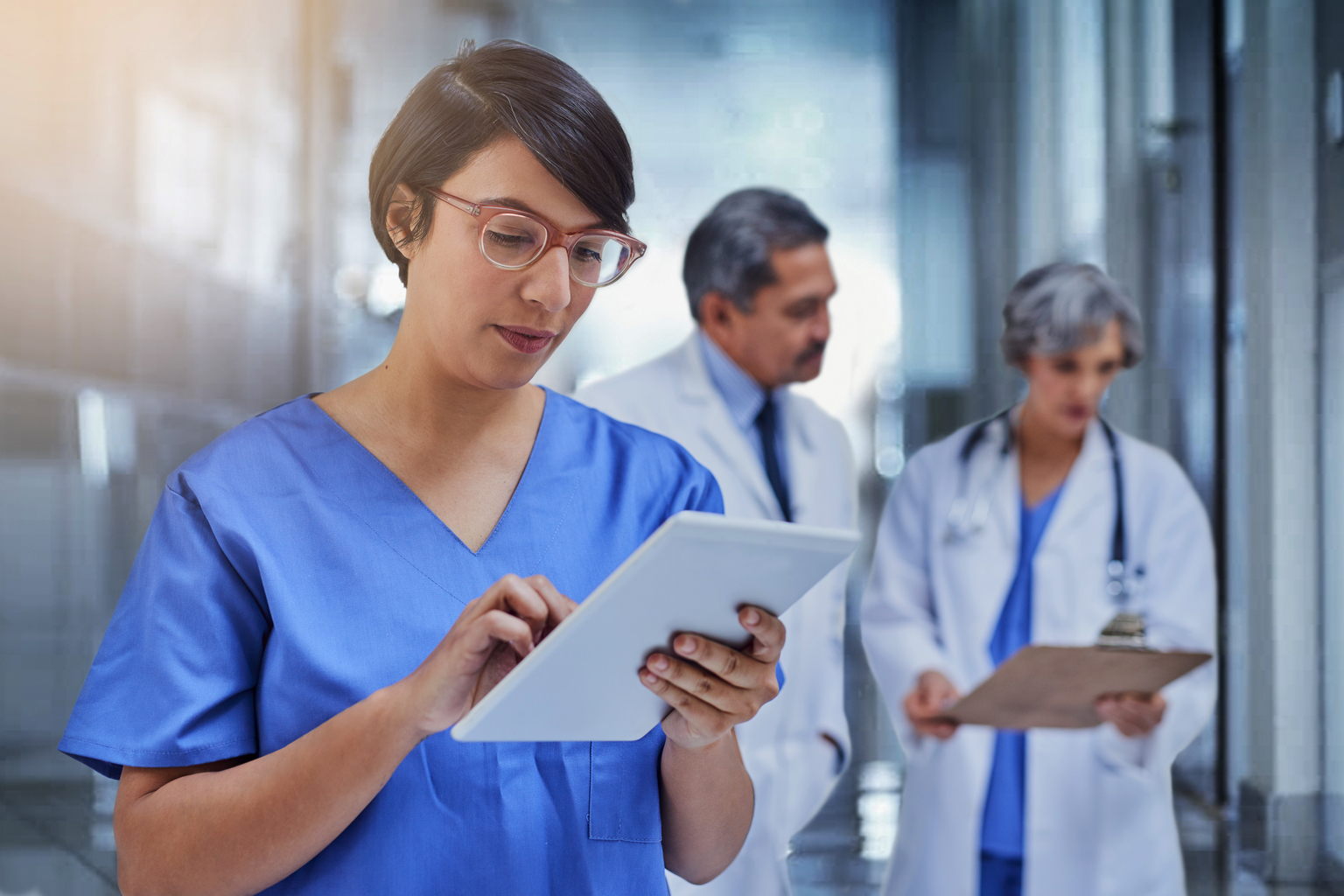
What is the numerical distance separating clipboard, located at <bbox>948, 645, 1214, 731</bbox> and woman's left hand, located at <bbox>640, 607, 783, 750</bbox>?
1150 millimetres

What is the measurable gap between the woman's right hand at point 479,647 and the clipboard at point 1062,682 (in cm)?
132

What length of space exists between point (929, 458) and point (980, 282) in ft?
1.37

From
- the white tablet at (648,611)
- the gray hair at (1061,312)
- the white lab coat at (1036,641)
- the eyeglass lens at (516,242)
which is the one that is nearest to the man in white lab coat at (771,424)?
the white lab coat at (1036,641)

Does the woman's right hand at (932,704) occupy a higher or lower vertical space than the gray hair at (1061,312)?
lower

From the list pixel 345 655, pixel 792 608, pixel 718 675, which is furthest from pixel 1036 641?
pixel 345 655

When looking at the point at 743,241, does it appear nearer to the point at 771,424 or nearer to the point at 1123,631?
the point at 771,424

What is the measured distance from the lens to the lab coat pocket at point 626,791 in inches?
42.2

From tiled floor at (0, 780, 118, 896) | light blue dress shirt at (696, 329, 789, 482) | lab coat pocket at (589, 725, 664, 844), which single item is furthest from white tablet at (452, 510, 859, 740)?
tiled floor at (0, 780, 118, 896)

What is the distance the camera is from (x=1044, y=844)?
2207mm

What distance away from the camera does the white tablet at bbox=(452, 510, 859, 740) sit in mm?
733

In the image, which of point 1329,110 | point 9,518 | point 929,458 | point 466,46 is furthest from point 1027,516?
point 9,518

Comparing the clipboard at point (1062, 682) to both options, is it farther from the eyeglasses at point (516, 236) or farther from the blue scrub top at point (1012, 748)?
the eyeglasses at point (516, 236)

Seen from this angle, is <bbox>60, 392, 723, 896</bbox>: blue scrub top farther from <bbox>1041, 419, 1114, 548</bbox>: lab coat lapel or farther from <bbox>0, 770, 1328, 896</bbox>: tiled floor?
<bbox>1041, 419, 1114, 548</bbox>: lab coat lapel

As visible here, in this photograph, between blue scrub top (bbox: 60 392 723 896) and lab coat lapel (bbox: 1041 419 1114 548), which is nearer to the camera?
blue scrub top (bbox: 60 392 723 896)
